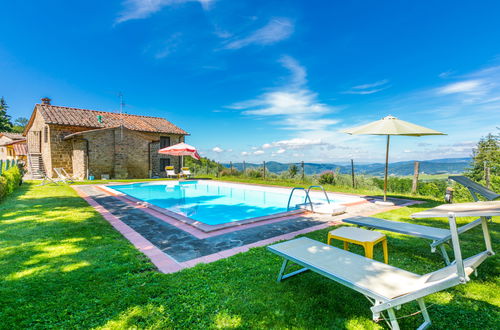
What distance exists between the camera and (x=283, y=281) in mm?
2988

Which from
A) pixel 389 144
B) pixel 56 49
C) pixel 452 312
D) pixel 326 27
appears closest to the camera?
pixel 452 312

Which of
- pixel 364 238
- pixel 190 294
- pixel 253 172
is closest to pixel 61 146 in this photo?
pixel 253 172

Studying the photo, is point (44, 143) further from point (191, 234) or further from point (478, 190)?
point (478, 190)

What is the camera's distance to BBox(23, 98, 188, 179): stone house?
1817 centimetres

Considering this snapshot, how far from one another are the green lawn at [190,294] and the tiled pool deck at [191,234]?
1.10 ft

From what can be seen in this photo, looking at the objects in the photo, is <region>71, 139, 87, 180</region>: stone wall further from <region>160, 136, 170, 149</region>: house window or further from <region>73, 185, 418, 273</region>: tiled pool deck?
<region>73, 185, 418, 273</region>: tiled pool deck

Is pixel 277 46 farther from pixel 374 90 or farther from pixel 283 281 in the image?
pixel 283 281

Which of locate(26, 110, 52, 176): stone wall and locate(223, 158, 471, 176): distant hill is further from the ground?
locate(26, 110, 52, 176): stone wall

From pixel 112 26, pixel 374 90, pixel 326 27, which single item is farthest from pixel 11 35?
pixel 374 90

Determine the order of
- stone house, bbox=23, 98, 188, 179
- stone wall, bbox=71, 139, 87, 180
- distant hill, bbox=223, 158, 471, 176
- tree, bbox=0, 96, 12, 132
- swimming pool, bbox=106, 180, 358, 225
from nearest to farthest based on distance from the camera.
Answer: swimming pool, bbox=106, 180, 358, 225 < distant hill, bbox=223, 158, 471, 176 < stone wall, bbox=71, 139, 87, 180 < stone house, bbox=23, 98, 188, 179 < tree, bbox=0, 96, 12, 132

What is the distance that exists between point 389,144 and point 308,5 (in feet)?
32.0

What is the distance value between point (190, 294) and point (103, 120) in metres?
24.7

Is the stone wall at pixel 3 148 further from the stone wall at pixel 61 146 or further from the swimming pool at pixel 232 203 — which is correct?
the swimming pool at pixel 232 203

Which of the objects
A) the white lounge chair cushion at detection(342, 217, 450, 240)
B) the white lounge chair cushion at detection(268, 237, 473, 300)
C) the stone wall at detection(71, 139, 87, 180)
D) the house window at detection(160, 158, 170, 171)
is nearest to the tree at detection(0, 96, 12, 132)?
the stone wall at detection(71, 139, 87, 180)
